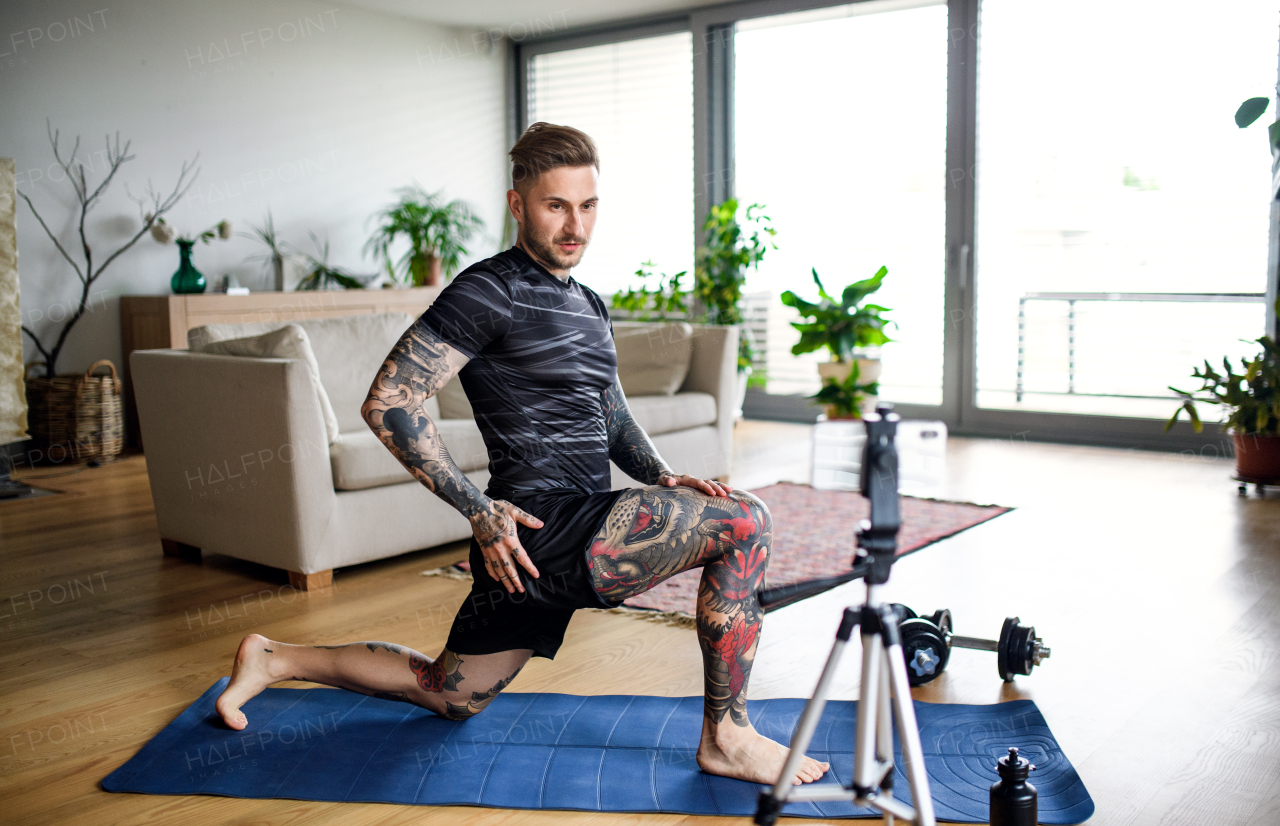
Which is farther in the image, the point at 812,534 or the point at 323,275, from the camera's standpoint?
the point at 323,275

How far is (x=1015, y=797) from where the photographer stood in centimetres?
147

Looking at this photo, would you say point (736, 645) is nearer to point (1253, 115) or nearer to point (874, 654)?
point (874, 654)

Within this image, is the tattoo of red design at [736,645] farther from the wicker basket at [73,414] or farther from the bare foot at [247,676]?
the wicker basket at [73,414]

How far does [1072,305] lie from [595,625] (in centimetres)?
398

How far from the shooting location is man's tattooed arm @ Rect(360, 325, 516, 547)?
5.37 ft

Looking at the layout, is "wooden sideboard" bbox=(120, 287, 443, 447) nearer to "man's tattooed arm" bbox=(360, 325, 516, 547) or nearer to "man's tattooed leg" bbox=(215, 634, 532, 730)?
"man's tattooed leg" bbox=(215, 634, 532, 730)

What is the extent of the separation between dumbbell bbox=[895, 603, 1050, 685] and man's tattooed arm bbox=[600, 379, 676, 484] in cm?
68

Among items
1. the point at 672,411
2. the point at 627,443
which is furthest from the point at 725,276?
the point at 627,443

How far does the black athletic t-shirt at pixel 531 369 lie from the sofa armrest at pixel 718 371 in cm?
276

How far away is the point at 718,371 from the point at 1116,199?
2498 millimetres

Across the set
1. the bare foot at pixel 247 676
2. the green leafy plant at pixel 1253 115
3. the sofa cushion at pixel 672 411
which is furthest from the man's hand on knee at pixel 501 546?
the green leafy plant at pixel 1253 115

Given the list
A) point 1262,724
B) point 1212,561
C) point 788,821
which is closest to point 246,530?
point 788,821

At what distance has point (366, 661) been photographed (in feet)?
6.60

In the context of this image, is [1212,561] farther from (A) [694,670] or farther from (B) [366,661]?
(B) [366,661]
